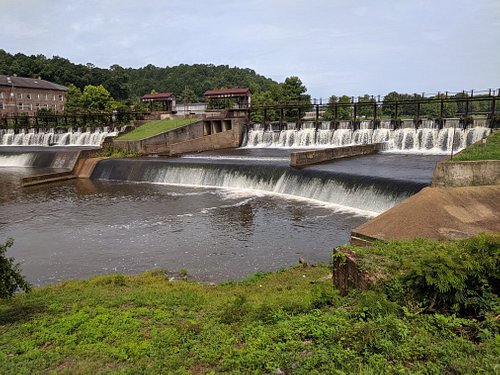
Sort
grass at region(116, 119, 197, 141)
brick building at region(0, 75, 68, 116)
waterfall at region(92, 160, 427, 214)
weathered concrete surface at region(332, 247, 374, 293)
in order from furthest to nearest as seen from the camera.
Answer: brick building at region(0, 75, 68, 116) < grass at region(116, 119, 197, 141) < waterfall at region(92, 160, 427, 214) < weathered concrete surface at region(332, 247, 374, 293)

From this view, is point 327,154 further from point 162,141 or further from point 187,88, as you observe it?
point 187,88

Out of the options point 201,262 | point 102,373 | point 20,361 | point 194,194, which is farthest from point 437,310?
point 194,194

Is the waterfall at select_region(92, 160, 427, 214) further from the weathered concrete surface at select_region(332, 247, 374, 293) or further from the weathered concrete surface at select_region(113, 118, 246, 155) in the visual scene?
the weathered concrete surface at select_region(332, 247, 374, 293)

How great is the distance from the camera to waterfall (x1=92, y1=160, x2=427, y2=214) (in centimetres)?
1842

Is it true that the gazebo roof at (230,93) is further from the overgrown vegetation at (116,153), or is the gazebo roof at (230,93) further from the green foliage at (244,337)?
the green foliage at (244,337)

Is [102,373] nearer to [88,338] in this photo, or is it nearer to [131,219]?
[88,338]

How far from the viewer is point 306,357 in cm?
520

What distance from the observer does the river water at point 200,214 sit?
13492 mm

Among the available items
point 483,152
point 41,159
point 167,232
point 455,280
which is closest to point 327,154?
point 483,152

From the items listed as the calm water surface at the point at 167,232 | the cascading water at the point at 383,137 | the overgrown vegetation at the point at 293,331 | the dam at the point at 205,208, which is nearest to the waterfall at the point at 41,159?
the dam at the point at 205,208

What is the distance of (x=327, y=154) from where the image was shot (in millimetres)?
27781

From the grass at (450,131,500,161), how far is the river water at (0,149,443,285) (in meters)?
2.28

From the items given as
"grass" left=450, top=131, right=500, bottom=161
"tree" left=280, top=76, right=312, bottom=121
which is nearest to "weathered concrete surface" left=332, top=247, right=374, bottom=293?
"grass" left=450, top=131, right=500, bottom=161

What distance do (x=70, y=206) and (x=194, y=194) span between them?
6.58 m
